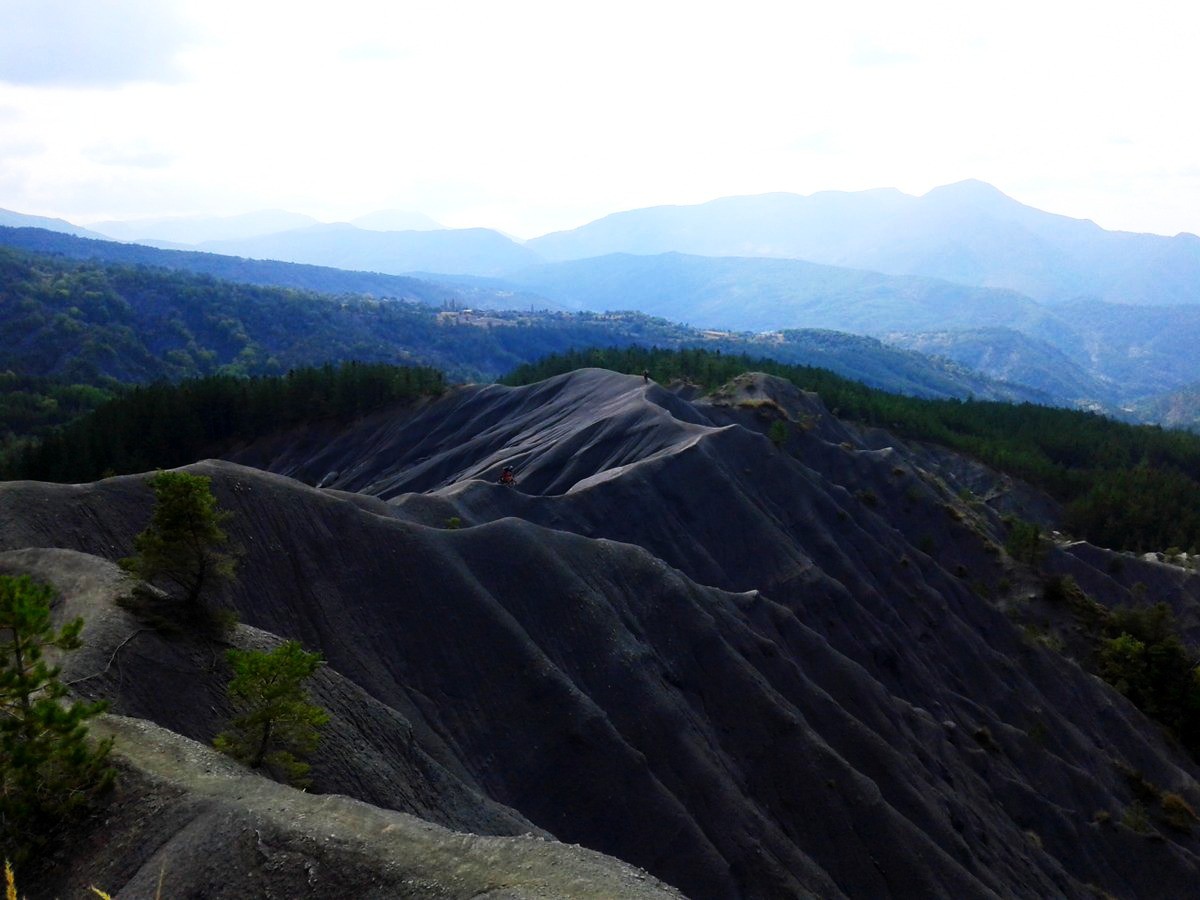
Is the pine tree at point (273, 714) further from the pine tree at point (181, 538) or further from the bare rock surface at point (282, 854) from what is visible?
the pine tree at point (181, 538)

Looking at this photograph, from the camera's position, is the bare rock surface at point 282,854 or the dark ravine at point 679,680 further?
the dark ravine at point 679,680

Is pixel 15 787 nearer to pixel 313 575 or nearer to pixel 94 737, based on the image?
pixel 94 737

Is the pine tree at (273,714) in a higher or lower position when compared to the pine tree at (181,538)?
lower

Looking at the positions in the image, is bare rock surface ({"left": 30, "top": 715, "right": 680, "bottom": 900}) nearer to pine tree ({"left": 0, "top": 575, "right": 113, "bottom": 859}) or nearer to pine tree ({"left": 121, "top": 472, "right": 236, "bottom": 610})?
pine tree ({"left": 0, "top": 575, "right": 113, "bottom": 859})

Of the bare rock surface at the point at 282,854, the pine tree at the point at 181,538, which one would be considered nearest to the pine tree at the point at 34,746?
the bare rock surface at the point at 282,854

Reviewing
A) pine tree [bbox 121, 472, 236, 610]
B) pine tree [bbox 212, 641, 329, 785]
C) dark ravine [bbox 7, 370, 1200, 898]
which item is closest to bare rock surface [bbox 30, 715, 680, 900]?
pine tree [bbox 212, 641, 329, 785]

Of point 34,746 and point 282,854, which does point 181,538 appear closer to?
point 34,746

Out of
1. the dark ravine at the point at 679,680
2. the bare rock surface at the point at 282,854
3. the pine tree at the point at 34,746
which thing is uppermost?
the pine tree at the point at 34,746
